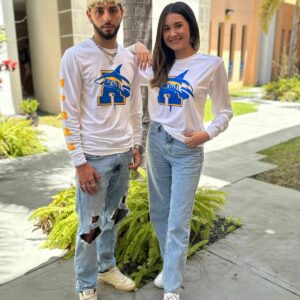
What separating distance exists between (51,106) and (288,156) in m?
7.27

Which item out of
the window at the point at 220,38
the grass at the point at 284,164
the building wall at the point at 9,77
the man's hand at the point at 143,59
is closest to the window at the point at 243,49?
the window at the point at 220,38

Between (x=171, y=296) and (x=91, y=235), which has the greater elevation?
(x=91, y=235)

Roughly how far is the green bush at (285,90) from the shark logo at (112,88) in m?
13.0

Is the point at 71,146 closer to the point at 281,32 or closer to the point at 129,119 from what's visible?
the point at 129,119

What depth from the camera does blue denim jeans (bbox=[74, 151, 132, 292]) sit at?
7.59ft

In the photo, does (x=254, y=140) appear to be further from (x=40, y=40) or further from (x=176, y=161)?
(x=40, y=40)

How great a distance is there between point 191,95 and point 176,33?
405 millimetres

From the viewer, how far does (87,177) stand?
2209 millimetres

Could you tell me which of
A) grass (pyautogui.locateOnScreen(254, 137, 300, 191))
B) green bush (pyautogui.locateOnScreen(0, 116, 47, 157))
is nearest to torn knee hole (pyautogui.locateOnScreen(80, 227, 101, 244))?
grass (pyautogui.locateOnScreen(254, 137, 300, 191))

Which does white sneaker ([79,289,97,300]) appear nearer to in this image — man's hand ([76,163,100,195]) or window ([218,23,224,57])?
man's hand ([76,163,100,195])

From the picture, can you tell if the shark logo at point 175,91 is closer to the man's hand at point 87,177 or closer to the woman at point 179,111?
the woman at point 179,111

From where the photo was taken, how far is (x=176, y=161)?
2381mm

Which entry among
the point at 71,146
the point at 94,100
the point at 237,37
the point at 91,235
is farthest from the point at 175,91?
the point at 237,37

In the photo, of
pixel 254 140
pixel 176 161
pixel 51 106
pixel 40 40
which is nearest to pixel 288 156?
pixel 254 140
